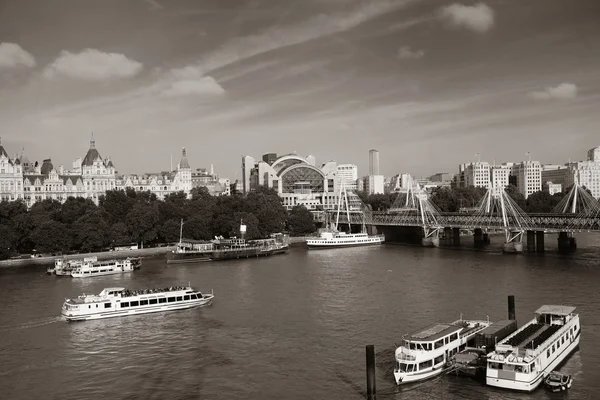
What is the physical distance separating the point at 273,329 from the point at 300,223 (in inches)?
2787

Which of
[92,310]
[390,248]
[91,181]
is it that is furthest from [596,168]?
[92,310]

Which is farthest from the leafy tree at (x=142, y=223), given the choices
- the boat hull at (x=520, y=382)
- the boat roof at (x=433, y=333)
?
the boat hull at (x=520, y=382)

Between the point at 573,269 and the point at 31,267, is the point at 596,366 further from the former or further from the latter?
the point at 31,267

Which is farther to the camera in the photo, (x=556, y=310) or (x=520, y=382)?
(x=556, y=310)

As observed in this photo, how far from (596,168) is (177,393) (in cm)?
19519

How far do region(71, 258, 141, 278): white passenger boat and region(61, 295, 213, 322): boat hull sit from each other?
66.5ft

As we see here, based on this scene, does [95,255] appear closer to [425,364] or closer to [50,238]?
[50,238]

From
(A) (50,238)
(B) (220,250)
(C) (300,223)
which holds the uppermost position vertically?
(C) (300,223)

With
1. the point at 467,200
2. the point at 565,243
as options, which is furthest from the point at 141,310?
the point at 467,200

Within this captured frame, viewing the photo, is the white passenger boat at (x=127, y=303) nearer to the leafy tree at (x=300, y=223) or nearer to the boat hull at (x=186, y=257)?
the boat hull at (x=186, y=257)

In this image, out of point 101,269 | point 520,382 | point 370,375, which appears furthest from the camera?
point 101,269

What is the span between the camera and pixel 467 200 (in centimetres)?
13750

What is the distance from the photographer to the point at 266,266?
6269 centimetres

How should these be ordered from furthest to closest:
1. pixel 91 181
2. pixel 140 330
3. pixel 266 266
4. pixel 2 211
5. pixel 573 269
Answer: pixel 91 181 → pixel 2 211 → pixel 266 266 → pixel 573 269 → pixel 140 330
